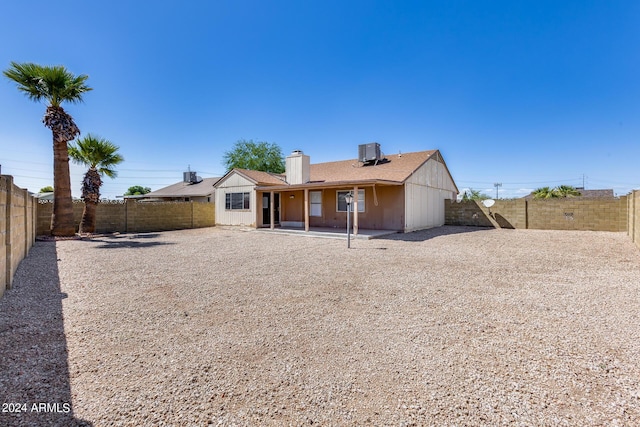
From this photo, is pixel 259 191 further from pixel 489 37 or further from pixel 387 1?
pixel 489 37

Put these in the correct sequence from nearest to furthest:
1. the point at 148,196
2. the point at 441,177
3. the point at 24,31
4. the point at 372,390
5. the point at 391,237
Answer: the point at 372,390 < the point at 24,31 < the point at 391,237 < the point at 441,177 < the point at 148,196

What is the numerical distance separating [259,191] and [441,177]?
36.2 ft

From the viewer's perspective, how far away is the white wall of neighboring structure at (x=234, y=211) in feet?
52.1

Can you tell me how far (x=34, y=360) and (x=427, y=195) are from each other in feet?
52.0

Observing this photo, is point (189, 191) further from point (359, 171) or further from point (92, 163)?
point (359, 171)

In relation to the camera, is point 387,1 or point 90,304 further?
point 387,1

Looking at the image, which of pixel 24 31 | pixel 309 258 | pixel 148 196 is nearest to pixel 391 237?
pixel 309 258

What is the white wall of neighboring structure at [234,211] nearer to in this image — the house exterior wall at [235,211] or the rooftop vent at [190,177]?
the house exterior wall at [235,211]

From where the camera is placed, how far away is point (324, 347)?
2936 millimetres

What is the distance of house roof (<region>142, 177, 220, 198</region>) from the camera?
2544 centimetres

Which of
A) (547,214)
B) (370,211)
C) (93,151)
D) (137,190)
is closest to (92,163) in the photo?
(93,151)

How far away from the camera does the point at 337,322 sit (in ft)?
11.8

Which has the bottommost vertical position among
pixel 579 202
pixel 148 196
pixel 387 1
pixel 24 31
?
pixel 579 202

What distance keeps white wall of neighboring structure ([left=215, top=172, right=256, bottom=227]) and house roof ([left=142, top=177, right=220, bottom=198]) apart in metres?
7.85
